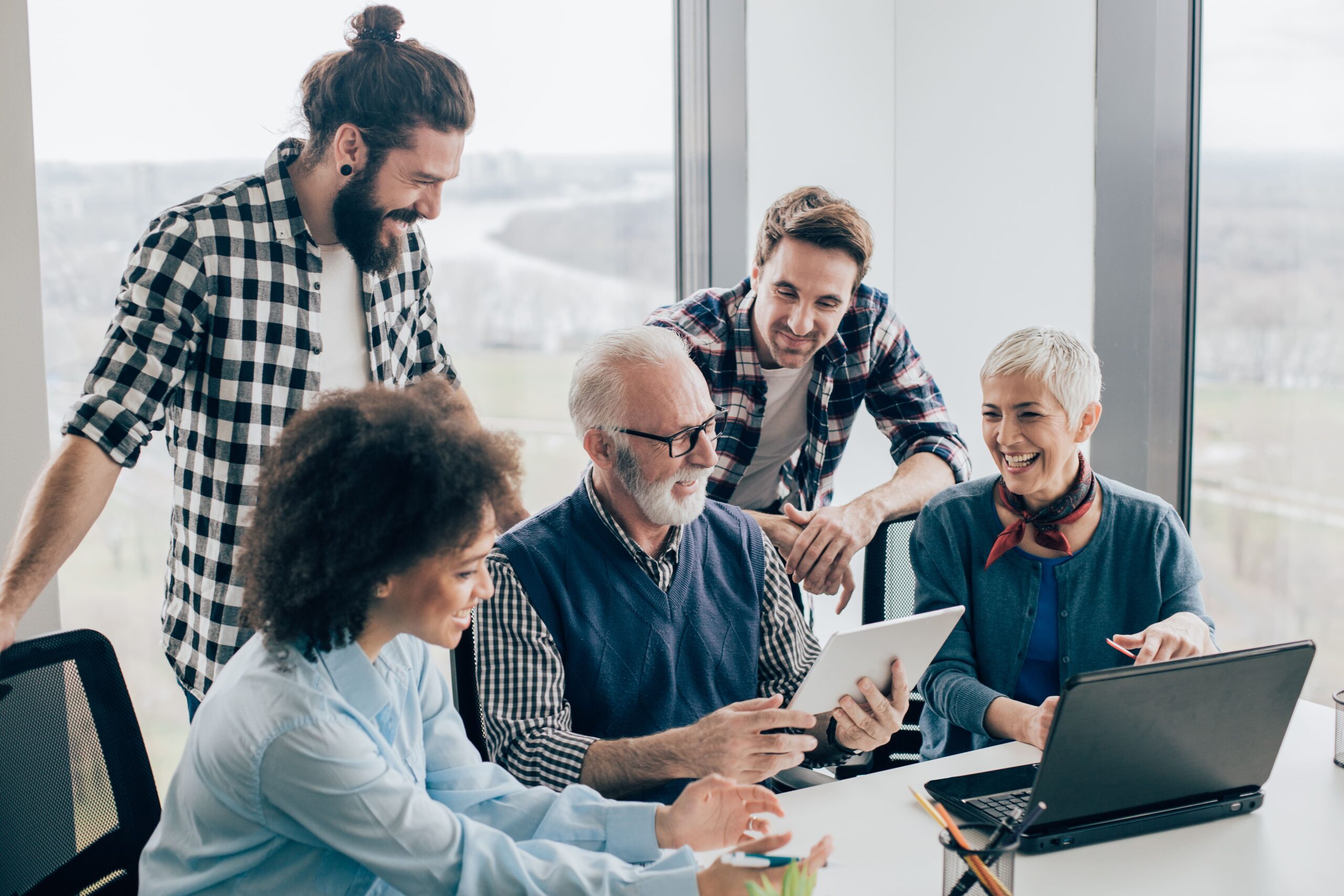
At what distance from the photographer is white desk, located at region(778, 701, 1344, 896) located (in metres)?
1.34

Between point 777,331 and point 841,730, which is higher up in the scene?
point 777,331

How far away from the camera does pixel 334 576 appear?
3.99 ft

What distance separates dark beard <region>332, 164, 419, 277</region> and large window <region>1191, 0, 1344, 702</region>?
82.3 inches

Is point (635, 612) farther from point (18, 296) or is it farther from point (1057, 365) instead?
point (18, 296)

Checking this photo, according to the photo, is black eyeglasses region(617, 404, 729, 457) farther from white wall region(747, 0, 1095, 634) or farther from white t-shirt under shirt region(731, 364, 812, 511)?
white wall region(747, 0, 1095, 634)

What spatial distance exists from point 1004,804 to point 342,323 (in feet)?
4.97

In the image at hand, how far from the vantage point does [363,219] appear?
2082mm

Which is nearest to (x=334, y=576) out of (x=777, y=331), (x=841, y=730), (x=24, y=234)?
(x=841, y=730)

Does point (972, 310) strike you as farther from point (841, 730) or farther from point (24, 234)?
point (24, 234)

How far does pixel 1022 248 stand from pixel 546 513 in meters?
2.04

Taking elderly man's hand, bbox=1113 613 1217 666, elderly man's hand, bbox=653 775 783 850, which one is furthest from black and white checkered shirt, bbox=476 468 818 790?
elderly man's hand, bbox=1113 613 1217 666

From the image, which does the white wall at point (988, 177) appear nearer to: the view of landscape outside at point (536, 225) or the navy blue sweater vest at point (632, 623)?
the view of landscape outside at point (536, 225)

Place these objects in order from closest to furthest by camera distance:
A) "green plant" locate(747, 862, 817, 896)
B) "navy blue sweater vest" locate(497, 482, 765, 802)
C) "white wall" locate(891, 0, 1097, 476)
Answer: "green plant" locate(747, 862, 817, 896)
"navy blue sweater vest" locate(497, 482, 765, 802)
"white wall" locate(891, 0, 1097, 476)

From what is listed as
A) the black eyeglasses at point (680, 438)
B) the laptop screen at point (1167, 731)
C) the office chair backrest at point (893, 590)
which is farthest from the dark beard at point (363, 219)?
the laptop screen at point (1167, 731)
